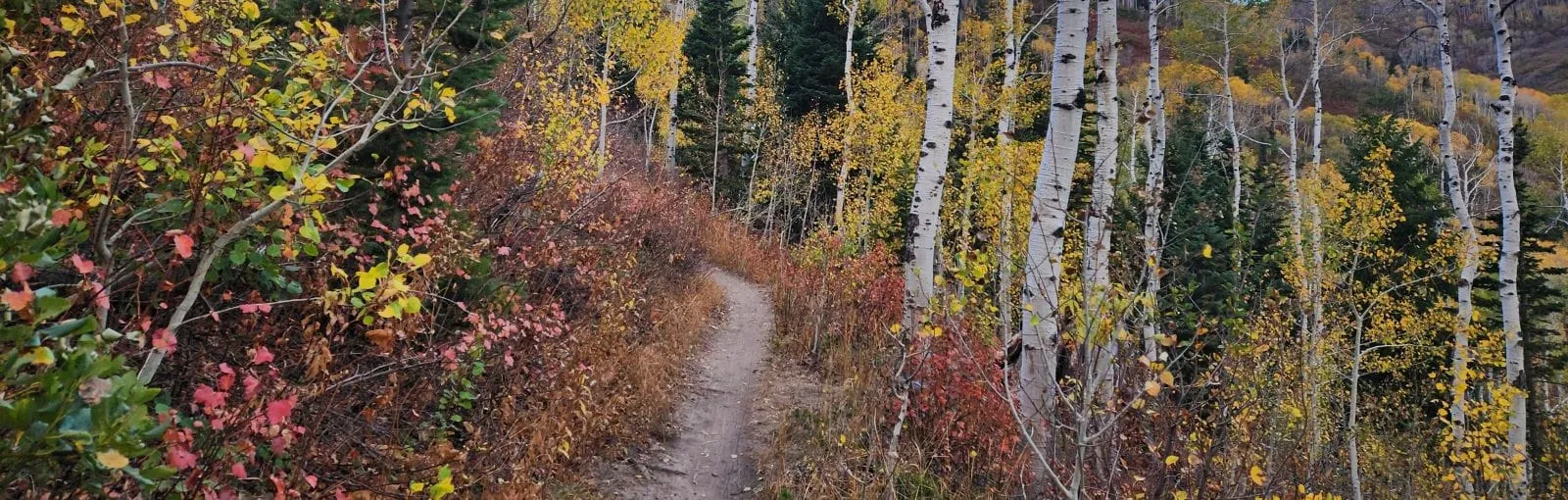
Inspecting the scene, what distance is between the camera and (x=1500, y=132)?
880 cm

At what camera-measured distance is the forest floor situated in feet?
17.0

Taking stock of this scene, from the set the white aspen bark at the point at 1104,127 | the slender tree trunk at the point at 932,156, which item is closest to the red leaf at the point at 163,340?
the white aspen bark at the point at 1104,127

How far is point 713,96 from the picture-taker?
69.4ft

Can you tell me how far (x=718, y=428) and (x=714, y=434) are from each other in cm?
14

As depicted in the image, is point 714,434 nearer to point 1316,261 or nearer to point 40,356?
point 40,356

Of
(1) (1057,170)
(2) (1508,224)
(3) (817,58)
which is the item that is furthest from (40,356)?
(3) (817,58)

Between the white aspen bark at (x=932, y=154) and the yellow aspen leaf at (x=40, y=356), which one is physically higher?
the white aspen bark at (x=932, y=154)

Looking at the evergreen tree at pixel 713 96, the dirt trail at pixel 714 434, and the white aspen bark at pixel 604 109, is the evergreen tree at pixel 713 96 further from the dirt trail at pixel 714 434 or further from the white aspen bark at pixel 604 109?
the dirt trail at pixel 714 434

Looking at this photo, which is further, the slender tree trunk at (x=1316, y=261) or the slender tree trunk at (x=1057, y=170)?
the slender tree trunk at (x=1316, y=261)

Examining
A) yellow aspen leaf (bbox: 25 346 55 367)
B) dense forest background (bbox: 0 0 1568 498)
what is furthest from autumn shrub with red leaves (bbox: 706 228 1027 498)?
yellow aspen leaf (bbox: 25 346 55 367)

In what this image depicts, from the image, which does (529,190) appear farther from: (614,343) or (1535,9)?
(1535,9)

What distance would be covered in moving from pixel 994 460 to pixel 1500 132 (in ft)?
31.3

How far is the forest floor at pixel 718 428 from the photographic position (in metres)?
5.18

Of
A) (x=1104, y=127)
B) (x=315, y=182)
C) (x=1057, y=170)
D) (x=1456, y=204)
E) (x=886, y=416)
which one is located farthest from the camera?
(x=1456, y=204)
